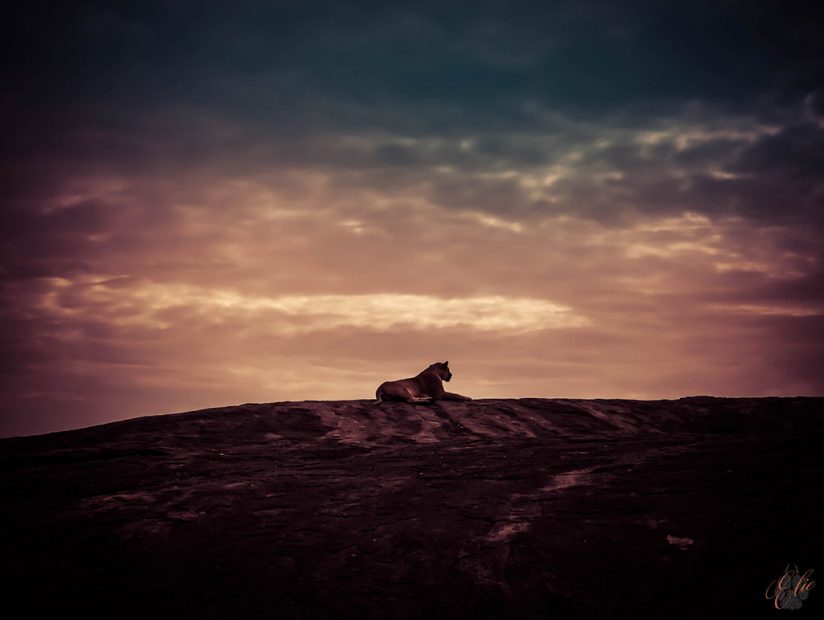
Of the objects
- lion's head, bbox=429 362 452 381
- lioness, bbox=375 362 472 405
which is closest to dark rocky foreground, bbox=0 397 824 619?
lioness, bbox=375 362 472 405

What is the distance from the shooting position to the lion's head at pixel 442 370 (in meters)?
20.7

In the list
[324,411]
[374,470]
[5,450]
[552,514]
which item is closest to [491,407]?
[324,411]

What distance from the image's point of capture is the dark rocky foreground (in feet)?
24.1

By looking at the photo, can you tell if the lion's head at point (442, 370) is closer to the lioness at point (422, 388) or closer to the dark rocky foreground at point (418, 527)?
the lioness at point (422, 388)

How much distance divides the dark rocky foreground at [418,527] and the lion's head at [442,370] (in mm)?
7642

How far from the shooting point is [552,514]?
8.72 metres

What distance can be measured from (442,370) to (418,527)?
40.0 ft

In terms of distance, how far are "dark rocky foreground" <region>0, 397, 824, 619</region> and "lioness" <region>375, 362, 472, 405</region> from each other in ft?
16.4
